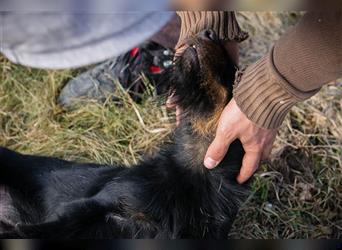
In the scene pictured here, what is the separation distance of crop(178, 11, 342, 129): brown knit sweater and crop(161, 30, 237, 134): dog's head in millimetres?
31

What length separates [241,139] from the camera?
4.52 feet

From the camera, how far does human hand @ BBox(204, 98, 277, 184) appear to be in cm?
134

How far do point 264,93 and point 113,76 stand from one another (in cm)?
52

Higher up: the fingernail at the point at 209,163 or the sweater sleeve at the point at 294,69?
the sweater sleeve at the point at 294,69

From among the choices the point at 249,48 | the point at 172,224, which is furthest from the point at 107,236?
the point at 249,48

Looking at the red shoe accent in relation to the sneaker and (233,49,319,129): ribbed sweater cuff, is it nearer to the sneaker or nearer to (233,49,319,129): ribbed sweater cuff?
the sneaker

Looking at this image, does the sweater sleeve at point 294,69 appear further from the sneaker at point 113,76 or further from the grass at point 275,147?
the sneaker at point 113,76

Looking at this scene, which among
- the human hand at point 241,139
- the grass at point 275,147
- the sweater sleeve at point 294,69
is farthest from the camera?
the grass at point 275,147

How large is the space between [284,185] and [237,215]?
17 centimetres

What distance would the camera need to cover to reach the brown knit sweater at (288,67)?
4.08 ft

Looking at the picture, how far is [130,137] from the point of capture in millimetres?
1548

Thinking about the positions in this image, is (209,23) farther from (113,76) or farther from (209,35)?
(113,76)

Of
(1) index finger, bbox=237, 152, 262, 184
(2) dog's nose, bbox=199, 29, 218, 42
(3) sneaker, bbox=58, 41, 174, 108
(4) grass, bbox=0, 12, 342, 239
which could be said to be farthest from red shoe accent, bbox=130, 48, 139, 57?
(1) index finger, bbox=237, 152, 262, 184

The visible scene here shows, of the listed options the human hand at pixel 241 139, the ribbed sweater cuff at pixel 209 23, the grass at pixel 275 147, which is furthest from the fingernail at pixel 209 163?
the ribbed sweater cuff at pixel 209 23
